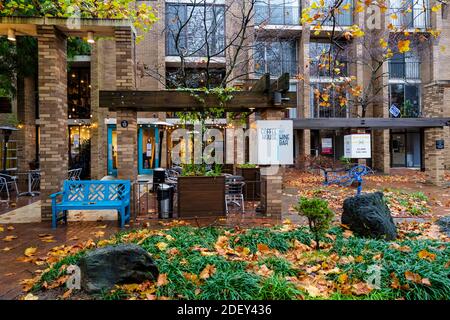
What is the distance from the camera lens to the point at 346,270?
370cm

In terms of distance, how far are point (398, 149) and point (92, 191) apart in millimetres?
23967

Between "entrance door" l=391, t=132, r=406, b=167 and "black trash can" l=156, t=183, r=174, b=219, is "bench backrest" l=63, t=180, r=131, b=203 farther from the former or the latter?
"entrance door" l=391, t=132, r=406, b=167

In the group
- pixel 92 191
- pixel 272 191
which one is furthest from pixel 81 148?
pixel 272 191

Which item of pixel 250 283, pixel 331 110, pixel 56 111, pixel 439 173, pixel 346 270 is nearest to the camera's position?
pixel 250 283

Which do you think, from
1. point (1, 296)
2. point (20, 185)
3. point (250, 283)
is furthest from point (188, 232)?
point (20, 185)

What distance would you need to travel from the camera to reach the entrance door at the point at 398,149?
78.3 ft

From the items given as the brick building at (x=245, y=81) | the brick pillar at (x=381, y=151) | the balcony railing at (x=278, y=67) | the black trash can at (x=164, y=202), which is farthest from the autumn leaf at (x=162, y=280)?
the brick pillar at (x=381, y=151)

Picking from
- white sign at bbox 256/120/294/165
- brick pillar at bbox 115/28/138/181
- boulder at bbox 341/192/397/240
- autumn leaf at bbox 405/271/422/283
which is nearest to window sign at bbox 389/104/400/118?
white sign at bbox 256/120/294/165

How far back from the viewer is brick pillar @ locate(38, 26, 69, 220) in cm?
732

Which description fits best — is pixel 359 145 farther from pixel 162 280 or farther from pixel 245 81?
pixel 162 280

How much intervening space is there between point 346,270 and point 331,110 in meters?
19.1

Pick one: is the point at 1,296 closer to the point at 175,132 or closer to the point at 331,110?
the point at 175,132

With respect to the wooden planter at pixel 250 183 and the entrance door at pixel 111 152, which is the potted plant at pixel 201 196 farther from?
the entrance door at pixel 111 152

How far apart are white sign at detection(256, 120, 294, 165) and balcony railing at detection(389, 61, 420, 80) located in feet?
59.2
